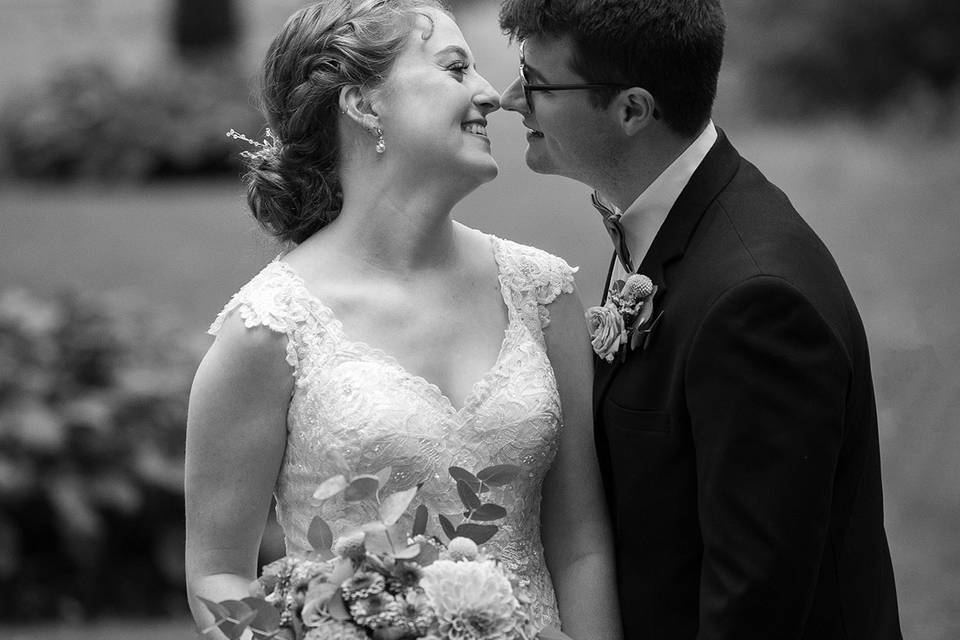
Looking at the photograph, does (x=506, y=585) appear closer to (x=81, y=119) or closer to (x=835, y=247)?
(x=835, y=247)

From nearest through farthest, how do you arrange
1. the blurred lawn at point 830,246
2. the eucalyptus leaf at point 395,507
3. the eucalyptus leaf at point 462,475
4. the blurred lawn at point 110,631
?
the eucalyptus leaf at point 395,507
the eucalyptus leaf at point 462,475
the blurred lawn at point 110,631
the blurred lawn at point 830,246

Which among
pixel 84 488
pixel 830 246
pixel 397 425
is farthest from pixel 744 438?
pixel 830 246

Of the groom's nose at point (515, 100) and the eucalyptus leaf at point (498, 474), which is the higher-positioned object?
the groom's nose at point (515, 100)

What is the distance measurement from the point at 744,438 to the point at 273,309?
1.24m

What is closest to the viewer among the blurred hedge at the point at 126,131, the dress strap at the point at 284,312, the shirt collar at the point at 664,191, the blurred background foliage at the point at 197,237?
the shirt collar at the point at 664,191

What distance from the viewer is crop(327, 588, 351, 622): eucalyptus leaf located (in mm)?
2689

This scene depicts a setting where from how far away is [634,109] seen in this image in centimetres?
327

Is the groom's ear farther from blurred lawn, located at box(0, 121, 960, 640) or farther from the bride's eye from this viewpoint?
blurred lawn, located at box(0, 121, 960, 640)

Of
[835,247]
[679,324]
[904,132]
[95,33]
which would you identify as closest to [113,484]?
[679,324]

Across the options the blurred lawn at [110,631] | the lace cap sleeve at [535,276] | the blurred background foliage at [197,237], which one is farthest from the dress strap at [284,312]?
the blurred lawn at [110,631]

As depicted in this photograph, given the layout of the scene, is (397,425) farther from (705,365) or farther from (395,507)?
(705,365)

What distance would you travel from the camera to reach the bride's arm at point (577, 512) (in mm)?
3520

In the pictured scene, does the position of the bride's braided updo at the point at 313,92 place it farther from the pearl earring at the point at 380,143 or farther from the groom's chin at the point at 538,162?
the groom's chin at the point at 538,162

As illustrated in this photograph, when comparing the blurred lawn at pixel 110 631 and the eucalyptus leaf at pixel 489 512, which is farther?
the blurred lawn at pixel 110 631
